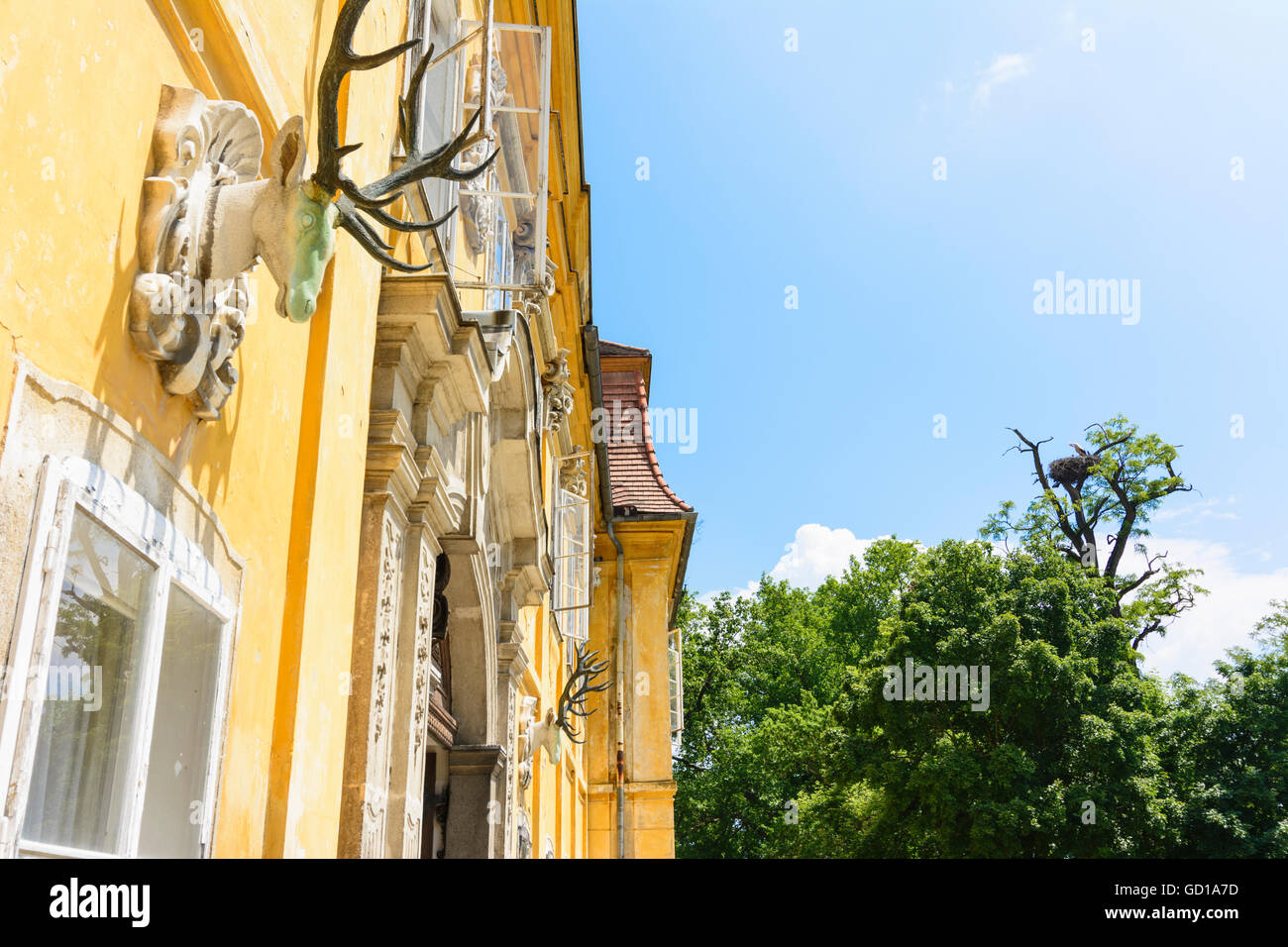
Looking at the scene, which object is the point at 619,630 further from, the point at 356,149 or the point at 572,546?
the point at 356,149

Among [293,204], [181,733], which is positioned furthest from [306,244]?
[181,733]

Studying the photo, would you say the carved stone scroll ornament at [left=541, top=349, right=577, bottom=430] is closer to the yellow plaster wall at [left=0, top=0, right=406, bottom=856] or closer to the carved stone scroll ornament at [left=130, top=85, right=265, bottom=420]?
the yellow plaster wall at [left=0, top=0, right=406, bottom=856]

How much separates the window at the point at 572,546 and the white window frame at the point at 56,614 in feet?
25.8

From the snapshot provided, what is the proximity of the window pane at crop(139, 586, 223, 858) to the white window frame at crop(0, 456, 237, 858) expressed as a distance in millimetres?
24

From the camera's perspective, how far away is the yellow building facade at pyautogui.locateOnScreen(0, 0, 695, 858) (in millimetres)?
2068

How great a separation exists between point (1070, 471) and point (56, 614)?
26684 millimetres

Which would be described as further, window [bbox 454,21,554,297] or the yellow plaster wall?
window [bbox 454,21,554,297]

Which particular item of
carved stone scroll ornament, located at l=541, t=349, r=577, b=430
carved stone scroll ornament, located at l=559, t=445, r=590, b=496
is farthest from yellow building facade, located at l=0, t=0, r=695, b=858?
carved stone scroll ornament, located at l=559, t=445, r=590, b=496

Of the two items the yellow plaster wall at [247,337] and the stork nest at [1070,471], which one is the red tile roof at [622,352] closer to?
the stork nest at [1070,471]

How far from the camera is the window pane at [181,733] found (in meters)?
2.59

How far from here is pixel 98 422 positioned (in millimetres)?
2252

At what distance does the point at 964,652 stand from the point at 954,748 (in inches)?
77.4

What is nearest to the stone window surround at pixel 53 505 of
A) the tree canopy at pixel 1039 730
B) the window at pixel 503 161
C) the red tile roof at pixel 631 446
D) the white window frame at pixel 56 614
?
the white window frame at pixel 56 614

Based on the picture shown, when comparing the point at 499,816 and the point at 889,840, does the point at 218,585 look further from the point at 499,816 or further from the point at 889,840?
the point at 889,840
